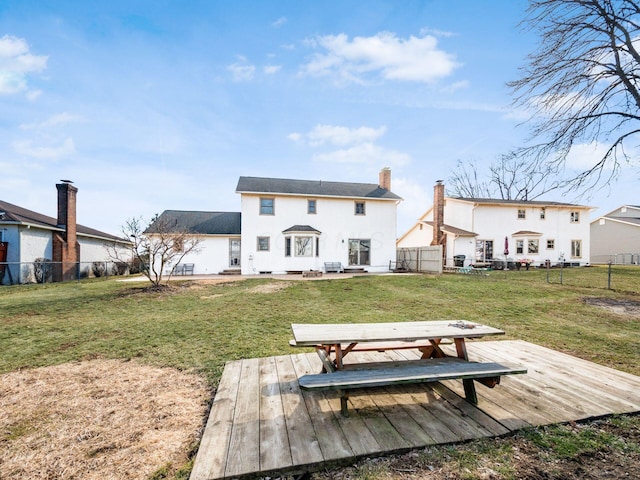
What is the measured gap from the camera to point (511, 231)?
24.6 m

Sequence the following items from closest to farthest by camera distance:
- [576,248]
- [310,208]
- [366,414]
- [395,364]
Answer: [366,414]
[395,364]
[310,208]
[576,248]

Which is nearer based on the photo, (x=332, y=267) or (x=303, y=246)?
(x=303, y=246)

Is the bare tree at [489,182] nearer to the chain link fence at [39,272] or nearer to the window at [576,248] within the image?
the window at [576,248]

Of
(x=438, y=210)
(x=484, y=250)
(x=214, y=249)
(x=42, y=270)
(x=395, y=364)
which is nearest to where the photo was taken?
(x=395, y=364)

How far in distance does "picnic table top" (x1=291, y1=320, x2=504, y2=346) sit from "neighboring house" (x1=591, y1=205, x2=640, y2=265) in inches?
1512

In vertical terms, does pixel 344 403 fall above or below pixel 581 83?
below

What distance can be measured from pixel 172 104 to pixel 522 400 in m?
14.8

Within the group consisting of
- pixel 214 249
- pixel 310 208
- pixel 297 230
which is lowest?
pixel 214 249

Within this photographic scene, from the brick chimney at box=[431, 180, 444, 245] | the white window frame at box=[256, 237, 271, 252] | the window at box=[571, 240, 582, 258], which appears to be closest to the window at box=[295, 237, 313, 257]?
the white window frame at box=[256, 237, 271, 252]

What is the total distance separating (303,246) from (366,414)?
55.6 feet

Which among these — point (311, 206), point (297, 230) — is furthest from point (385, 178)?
point (297, 230)

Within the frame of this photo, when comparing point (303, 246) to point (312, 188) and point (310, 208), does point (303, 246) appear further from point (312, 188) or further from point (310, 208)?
point (312, 188)

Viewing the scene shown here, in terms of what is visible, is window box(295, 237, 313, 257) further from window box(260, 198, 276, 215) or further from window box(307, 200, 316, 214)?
window box(260, 198, 276, 215)

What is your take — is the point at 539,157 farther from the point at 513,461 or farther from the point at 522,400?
the point at 513,461
